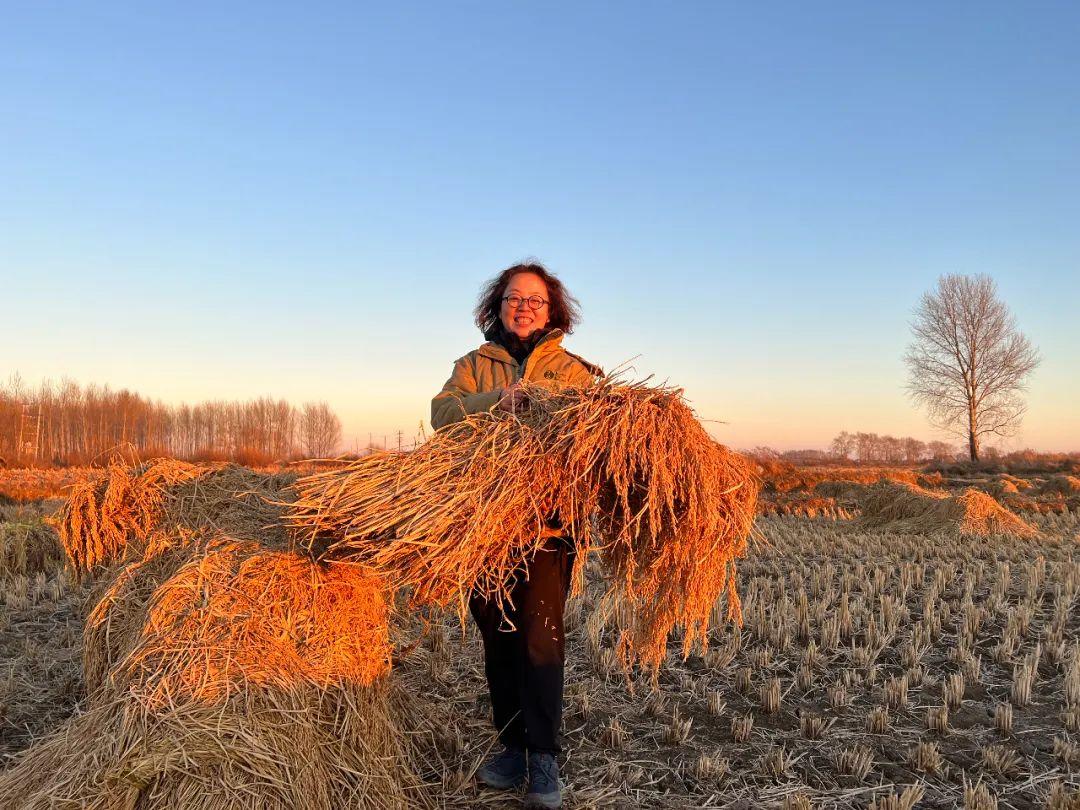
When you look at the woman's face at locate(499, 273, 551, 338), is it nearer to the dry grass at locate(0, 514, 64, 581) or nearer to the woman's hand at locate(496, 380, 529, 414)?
the woman's hand at locate(496, 380, 529, 414)

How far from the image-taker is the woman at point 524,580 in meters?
2.76

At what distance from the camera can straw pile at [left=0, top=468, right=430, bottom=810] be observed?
227cm

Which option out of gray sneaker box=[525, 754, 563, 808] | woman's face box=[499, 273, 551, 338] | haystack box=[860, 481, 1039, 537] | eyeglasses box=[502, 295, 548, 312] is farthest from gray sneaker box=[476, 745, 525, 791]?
haystack box=[860, 481, 1039, 537]

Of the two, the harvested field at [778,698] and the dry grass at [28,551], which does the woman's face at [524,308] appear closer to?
the harvested field at [778,698]

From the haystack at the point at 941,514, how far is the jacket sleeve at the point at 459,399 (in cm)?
884

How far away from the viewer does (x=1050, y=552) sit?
8.27m

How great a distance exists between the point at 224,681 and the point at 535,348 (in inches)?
71.3

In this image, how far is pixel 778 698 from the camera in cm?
394

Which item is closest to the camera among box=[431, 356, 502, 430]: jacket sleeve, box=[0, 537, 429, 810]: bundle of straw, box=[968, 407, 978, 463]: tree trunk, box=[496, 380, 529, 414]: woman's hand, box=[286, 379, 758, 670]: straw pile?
box=[0, 537, 429, 810]: bundle of straw

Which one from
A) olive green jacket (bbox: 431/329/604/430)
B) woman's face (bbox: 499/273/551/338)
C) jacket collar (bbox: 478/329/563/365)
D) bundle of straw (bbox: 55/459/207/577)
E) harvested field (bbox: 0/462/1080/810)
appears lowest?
harvested field (bbox: 0/462/1080/810)

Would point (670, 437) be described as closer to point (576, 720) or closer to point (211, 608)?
point (211, 608)

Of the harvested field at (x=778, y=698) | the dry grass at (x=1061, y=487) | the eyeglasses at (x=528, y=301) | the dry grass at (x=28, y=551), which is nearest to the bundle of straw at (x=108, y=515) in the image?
the harvested field at (x=778, y=698)

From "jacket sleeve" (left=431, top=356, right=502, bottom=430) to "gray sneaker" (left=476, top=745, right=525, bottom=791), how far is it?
58.2 inches

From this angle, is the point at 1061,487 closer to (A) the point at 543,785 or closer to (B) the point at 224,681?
(A) the point at 543,785
